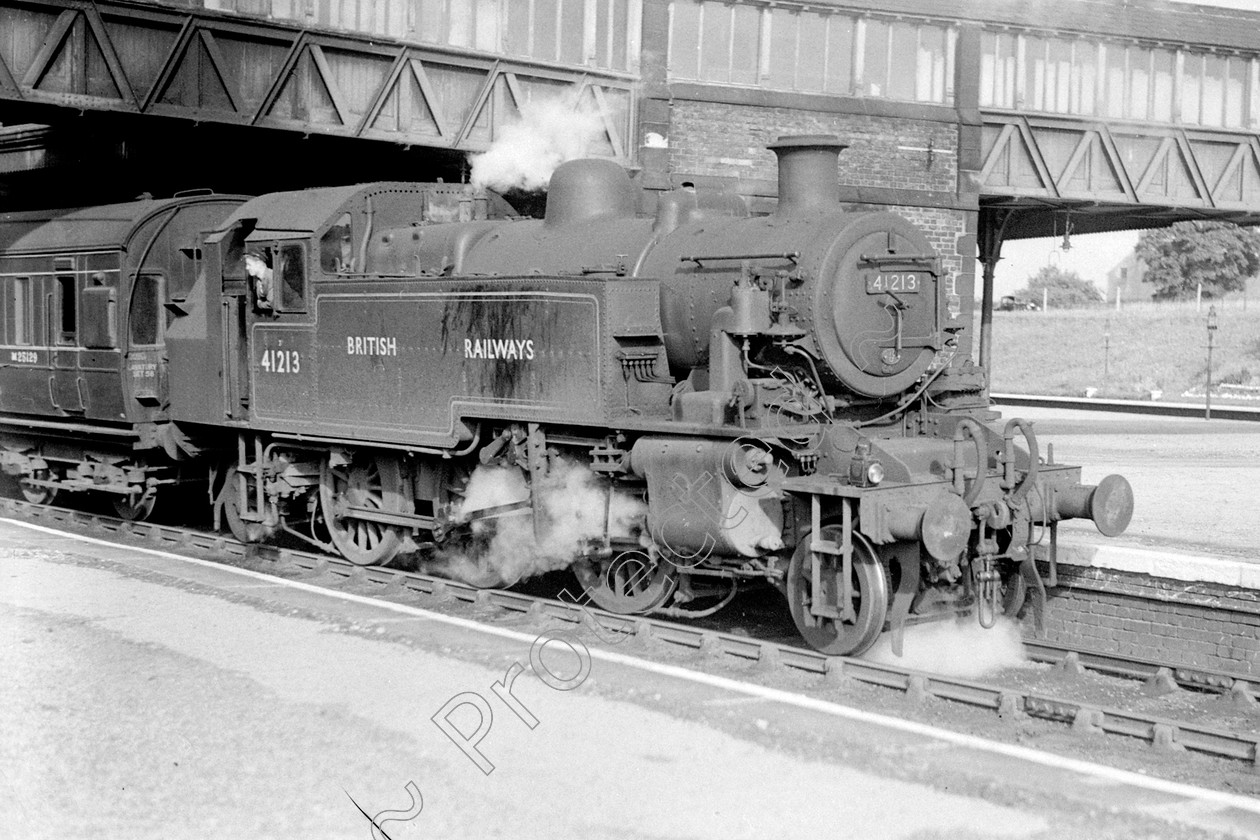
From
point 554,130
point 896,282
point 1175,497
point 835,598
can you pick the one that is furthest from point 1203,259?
point 835,598

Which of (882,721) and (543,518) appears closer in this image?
(882,721)

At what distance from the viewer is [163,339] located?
532 inches

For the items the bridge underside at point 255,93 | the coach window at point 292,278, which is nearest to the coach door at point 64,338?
the bridge underside at point 255,93

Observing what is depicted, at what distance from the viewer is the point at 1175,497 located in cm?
1507

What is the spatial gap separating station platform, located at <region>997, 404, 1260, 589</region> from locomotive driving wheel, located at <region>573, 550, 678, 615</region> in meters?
3.16

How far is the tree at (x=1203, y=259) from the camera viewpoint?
2987 inches

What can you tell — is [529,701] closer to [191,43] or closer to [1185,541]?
[1185,541]

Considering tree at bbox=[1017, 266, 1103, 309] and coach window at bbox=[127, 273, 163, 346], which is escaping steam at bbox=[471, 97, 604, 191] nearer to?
coach window at bbox=[127, 273, 163, 346]

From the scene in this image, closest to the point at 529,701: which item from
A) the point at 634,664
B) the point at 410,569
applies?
the point at 634,664

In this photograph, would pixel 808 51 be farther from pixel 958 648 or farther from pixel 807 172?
pixel 958 648

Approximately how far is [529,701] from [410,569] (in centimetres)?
493

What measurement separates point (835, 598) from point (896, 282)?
86.4 inches

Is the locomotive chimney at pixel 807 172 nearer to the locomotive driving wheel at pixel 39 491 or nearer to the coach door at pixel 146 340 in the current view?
the coach door at pixel 146 340

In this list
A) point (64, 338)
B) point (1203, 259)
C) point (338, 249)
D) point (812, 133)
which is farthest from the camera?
Result: point (1203, 259)
